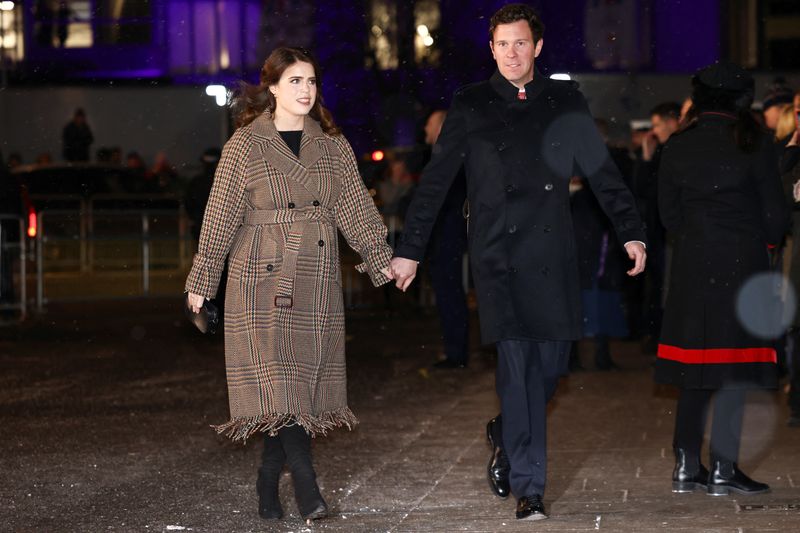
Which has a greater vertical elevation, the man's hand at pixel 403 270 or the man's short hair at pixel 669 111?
the man's short hair at pixel 669 111

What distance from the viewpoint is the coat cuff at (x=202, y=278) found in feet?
21.6

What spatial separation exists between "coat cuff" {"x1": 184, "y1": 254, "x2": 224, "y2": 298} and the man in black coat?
77cm

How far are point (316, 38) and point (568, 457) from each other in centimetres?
2073

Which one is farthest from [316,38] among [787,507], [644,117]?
[787,507]

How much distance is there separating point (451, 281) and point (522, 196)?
5423 mm

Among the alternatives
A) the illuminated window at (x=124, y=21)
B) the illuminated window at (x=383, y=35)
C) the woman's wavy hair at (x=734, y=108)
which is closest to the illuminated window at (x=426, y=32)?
the illuminated window at (x=383, y=35)

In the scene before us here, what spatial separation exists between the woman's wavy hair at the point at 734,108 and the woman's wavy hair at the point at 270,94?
1673mm

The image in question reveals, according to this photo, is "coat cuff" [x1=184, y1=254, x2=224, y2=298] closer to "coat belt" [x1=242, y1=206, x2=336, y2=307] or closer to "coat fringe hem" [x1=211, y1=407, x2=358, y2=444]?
"coat belt" [x1=242, y1=206, x2=336, y2=307]

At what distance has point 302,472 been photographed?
21.6 feet

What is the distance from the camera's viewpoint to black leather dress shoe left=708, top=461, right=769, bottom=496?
704cm

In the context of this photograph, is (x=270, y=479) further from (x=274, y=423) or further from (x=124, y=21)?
(x=124, y=21)

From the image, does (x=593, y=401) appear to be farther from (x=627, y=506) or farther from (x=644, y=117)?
(x=644, y=117)

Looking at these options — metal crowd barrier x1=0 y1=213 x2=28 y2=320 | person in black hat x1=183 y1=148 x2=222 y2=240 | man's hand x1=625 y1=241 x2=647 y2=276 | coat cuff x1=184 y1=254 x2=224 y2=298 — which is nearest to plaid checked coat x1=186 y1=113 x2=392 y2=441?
coat cuff x1=184 y1=254 x2=224 y2=298

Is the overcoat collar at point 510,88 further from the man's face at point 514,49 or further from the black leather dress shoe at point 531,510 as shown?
the black leather dress shoe at point 531,510
